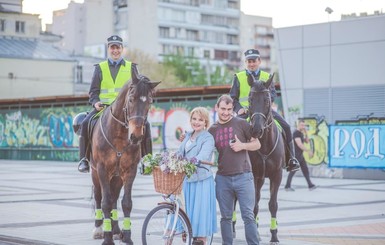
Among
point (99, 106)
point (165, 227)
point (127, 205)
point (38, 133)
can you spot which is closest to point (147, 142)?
point (99, 106)

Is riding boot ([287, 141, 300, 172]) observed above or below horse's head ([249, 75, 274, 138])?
below

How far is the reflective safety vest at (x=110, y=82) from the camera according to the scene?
488 inches

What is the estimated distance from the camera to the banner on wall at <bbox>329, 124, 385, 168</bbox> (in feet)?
93.0

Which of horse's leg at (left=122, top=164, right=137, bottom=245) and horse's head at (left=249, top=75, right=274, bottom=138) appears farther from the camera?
horse's leg at (left=122, top=164, right=137, bottom=245)

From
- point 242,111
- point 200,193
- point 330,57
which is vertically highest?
point 330,57

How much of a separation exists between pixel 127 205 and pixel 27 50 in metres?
72.3

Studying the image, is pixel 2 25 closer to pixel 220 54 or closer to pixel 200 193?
pixel 220 54

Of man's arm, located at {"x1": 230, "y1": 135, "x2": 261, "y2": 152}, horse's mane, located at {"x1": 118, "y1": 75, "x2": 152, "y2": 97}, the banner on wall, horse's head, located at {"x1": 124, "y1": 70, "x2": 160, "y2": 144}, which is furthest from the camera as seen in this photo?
the banner on wall

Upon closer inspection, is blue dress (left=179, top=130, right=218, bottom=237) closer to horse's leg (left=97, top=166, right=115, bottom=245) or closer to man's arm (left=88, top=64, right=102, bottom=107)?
horse's leg (left=97, top=166, right=115, bottom=245)

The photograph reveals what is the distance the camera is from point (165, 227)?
9.55m

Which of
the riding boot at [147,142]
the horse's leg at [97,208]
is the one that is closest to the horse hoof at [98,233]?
the horse's leg at [97,208]

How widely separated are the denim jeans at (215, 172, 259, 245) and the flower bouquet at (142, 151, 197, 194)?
28.3 inches

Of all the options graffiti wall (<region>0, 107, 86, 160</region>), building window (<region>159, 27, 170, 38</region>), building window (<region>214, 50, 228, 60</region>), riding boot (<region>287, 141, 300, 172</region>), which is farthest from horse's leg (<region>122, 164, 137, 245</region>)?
building window (<region>214, 50, 228, 60</region>)

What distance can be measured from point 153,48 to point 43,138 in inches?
2778
